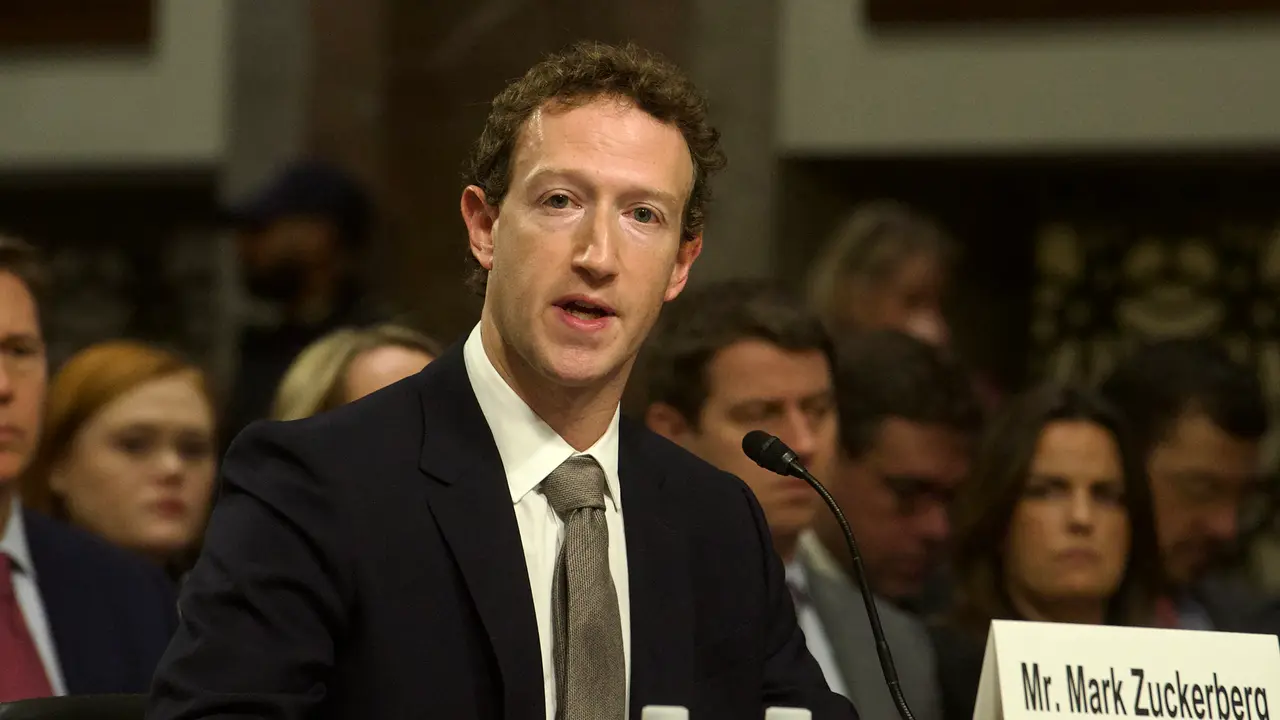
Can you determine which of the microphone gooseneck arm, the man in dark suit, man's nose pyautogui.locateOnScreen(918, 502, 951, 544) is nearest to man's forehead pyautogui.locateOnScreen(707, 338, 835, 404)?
man's nose pyautogui.locateOnScreen(918, 502, 951, 544)

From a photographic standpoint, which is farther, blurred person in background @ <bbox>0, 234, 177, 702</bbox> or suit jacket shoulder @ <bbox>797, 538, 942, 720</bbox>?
suit jacket shoulder @ <bbox>797, 538, 942, 720</bbox>

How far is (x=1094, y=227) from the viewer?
650cm

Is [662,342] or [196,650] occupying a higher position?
[662,342]

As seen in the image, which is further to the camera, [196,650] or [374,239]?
[374,239]

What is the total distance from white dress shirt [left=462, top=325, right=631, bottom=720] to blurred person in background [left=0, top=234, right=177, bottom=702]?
1.32 meters

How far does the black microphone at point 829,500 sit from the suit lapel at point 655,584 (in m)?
0.13

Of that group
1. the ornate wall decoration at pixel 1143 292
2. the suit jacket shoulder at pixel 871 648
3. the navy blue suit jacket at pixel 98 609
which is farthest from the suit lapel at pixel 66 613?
the ornate wall decoration at pixel 1143 292

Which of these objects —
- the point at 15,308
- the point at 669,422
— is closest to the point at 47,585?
the point at 15,308

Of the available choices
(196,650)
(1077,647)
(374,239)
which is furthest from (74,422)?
(1077,647)

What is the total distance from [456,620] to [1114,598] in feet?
6.34

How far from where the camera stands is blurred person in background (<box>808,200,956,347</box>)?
5.01m

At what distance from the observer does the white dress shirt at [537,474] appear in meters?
2.26

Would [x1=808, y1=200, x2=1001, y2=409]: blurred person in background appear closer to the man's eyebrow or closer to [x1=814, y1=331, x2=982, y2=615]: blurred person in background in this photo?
[x1=814, y1=331, x2=982, y2=615]: blurred person in background

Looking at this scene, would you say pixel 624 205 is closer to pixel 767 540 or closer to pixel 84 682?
pixel 767 540
